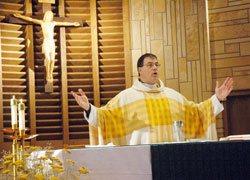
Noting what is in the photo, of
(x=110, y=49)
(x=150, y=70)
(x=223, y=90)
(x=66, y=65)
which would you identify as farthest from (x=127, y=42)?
(x=223, y=90)

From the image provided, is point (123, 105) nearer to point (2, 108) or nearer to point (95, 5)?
point (2, 108)

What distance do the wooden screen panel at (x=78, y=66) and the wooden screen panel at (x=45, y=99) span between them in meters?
0.18

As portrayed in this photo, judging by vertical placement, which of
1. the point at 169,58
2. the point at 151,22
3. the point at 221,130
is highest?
Answer: the point at 151,22

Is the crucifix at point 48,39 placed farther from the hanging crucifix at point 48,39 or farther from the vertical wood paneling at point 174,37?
the vertical wood paneling at point 174,37

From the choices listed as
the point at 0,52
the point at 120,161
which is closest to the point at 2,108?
the point at 0,52

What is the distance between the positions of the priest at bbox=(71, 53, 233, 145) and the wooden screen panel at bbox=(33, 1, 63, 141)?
10.4 feet

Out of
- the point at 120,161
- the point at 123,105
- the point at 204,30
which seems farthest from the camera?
the point at 204,30

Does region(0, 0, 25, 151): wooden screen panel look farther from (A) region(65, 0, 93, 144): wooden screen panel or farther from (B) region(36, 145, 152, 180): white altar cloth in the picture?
(B) region(36, 145, 152, 180): white altar cloth

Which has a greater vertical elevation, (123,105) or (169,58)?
(169,58)

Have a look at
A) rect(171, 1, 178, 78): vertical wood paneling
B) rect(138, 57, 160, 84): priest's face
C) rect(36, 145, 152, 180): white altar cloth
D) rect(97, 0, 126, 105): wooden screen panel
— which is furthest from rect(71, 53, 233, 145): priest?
rect(97, 0, 126, 105): wooden screen panel

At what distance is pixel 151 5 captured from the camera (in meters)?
8.27

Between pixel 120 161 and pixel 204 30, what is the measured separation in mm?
5306

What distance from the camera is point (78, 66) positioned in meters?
8.16

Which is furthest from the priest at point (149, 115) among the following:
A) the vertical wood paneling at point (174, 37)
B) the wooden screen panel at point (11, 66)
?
the wooden screen panel at point (11, 66)
